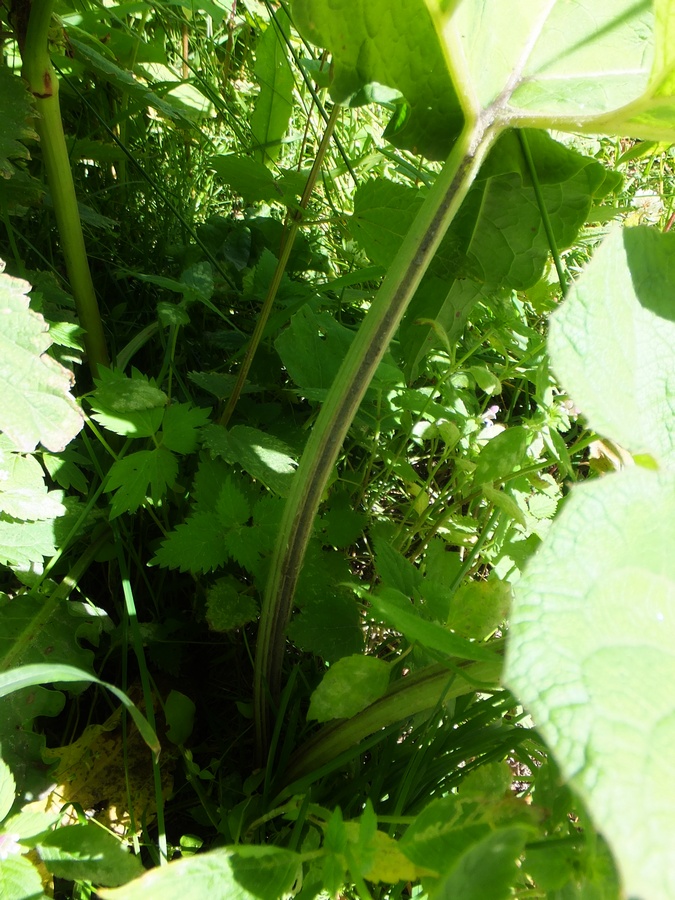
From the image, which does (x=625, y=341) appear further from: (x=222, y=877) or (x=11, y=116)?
(x=11, y=116)

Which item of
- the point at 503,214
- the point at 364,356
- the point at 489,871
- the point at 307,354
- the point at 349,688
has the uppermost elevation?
the point at 503,214

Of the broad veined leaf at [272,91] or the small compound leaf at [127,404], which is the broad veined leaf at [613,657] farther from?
the broad veined leaf at [272,91]

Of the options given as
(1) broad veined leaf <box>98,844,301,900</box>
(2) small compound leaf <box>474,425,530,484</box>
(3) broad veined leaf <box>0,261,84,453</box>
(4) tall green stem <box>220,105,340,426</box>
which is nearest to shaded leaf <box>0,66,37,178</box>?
(3) broad veined leaf <box>0,261,84,453</box>

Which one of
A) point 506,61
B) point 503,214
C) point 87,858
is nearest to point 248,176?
point 503,214

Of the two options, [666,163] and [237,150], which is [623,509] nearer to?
[237,150]

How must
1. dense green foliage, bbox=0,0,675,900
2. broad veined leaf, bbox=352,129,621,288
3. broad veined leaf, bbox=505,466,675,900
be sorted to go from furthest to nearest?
1. broad veined leaf, bbox=352,129,621,288
2. dense green foliage, bbox=0,0,675,900
3. broad veined leaf, bbox=505,466,675,900

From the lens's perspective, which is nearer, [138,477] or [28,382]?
[28,382]

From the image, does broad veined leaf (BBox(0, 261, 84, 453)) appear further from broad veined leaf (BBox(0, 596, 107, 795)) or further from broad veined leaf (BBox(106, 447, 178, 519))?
broad veined leaf (BBox(0, 596, 107, 795))
